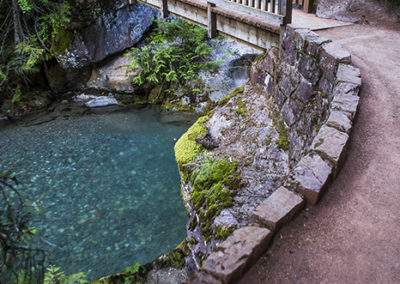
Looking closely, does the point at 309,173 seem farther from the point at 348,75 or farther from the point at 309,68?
the point at 309,68

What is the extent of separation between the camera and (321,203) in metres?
3.09

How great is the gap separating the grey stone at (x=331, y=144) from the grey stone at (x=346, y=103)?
0.43 meters

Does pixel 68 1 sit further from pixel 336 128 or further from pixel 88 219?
pixel 336 128

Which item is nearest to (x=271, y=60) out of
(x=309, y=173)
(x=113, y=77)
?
(x=309, y=173)

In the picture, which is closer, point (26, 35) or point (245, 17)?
point (245, 17)

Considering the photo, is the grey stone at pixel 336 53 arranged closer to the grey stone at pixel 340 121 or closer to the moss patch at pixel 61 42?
the grey stone at pixel 340 121

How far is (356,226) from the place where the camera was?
2.85 meters

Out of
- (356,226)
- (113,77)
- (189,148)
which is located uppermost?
(356,226)

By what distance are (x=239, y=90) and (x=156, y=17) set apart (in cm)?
619

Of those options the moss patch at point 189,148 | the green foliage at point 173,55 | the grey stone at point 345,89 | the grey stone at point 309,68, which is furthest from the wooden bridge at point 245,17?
the green foliage at point 173,55

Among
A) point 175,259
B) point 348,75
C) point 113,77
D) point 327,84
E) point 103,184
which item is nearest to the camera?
point 348,75

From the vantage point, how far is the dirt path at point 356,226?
254cm

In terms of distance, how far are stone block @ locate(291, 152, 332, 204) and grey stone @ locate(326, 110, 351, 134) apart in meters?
0.52

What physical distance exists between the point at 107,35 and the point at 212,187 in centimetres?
799
